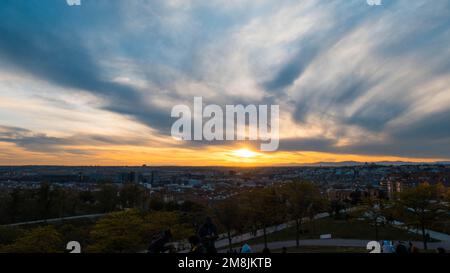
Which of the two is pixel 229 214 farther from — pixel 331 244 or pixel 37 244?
pixel 37 244

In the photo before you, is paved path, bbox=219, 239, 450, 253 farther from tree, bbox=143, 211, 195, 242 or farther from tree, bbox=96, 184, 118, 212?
tree, bbox=96, 184, 118, 212

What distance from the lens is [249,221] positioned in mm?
39938

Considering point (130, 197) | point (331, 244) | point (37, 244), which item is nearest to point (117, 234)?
point (37, 244)

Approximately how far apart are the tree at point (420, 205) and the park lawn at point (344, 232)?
446 cm

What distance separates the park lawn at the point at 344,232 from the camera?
33.3 metres

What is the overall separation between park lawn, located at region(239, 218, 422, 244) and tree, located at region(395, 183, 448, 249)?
4456 millimetres

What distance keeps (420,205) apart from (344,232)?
10.7 metres

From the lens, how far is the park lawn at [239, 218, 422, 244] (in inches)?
1311

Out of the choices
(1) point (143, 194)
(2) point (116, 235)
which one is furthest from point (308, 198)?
(1) point (143, 194)

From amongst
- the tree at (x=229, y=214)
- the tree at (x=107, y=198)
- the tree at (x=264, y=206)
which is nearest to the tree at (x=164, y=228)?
the tree at (x=229, y=214)

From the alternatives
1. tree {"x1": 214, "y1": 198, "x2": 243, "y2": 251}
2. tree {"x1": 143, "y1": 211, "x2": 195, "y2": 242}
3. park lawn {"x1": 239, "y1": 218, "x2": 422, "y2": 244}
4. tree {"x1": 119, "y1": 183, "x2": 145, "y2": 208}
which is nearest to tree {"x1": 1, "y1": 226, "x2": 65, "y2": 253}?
tree {"x1": 143, "y1": 211, "x2": 195, "y2": 242}

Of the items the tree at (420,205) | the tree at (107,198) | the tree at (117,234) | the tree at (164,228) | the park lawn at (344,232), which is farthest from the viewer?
the tree at (107,198)

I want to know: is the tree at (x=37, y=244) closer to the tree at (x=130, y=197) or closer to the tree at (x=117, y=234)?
the tree at (x=117, y=234)
